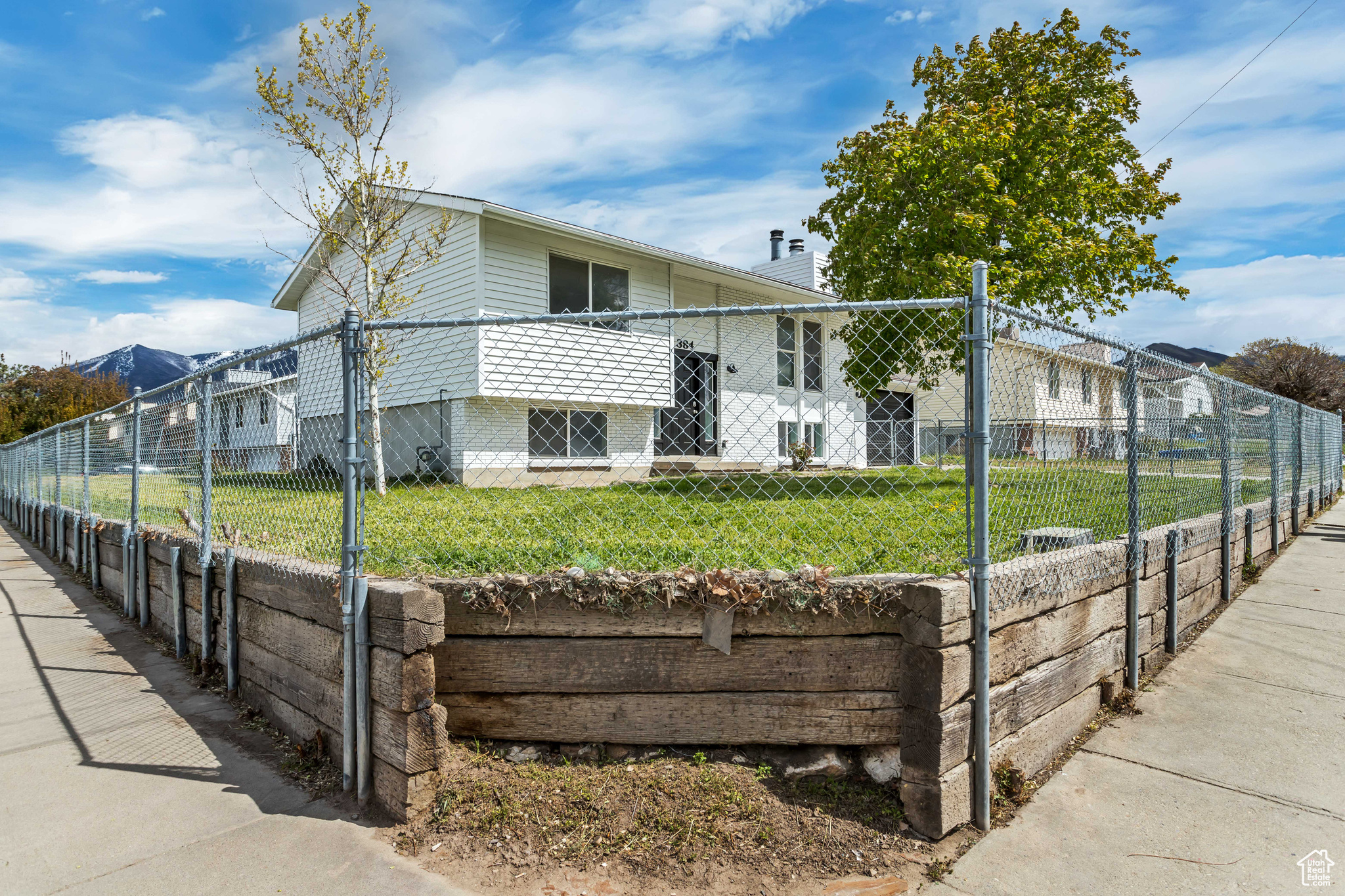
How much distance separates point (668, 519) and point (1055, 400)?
2715 millimetres

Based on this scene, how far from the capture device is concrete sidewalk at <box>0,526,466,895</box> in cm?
265

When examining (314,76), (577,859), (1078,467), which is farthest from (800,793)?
(314,76)

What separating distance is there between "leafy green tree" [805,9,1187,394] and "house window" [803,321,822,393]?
16.0 ft

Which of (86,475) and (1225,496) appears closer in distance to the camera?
(1225,496)

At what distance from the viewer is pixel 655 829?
9.14 ft

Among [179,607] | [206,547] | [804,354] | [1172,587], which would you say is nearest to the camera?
[206,547]

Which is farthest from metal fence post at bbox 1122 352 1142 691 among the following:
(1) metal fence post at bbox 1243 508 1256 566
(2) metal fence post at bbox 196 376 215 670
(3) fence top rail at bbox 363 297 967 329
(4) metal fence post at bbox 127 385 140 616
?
(4) metal fence post at bbox 127 385 140 616

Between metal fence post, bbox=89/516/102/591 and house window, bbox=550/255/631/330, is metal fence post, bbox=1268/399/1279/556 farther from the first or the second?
metal fence post, bbox=89/516/102/591

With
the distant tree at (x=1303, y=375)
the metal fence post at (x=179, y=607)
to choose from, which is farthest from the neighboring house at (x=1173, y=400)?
the distant tree at (x=1303, y=375)

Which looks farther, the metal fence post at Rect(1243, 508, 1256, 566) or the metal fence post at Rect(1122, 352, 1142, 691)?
the metal fence post at Rect(1243, 508, 1256, 566)

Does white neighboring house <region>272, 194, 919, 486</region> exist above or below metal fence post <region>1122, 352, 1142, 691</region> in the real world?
above

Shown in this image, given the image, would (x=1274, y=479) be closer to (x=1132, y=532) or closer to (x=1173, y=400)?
(x=1173, y=400)

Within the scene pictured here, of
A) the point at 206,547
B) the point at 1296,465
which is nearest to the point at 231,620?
the point at 206,547

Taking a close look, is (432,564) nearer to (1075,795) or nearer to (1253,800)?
(1075,795)
